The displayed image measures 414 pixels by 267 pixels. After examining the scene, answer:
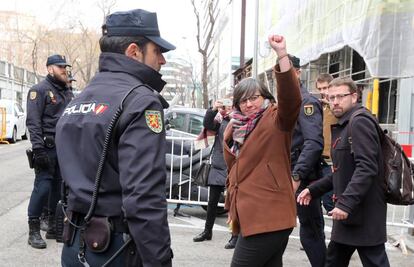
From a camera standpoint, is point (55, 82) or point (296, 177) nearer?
point (296, 177)

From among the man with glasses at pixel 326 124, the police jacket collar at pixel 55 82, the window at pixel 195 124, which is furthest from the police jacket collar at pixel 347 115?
the window at pixel 195 124

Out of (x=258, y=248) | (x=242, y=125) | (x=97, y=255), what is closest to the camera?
(x=97, y=255)

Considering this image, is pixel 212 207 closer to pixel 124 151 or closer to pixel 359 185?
pixel 359 185

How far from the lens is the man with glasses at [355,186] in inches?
126

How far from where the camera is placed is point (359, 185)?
318 cm

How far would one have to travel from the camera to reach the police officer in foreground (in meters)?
1.93

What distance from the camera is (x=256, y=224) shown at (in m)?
2.94

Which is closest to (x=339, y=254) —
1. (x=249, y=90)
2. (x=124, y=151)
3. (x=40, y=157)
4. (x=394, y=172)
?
(x=394, y=172)

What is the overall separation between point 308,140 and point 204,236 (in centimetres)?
235

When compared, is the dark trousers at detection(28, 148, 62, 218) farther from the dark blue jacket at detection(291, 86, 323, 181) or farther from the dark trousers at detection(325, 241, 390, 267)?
the dark trousers at detection(325, 241, 390, 267)

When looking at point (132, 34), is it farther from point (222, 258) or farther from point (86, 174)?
point (222, 258)

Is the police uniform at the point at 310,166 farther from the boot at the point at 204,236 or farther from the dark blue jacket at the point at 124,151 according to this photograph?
the dark blue jacket at the point at 124,151

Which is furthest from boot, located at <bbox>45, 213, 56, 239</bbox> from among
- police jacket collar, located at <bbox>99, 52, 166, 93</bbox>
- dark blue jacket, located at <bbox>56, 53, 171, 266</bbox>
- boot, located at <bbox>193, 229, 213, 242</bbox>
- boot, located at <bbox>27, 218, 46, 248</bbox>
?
police jacket collar, located at <bbox>99, 52, 166, 93</bbox>

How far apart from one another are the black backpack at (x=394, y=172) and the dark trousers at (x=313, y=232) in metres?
0.86
